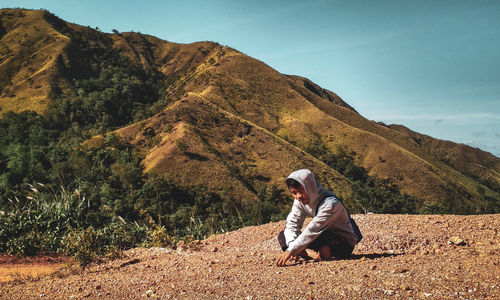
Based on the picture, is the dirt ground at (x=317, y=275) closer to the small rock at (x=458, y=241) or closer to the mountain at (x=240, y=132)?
the small rock at (x=458, y=241)

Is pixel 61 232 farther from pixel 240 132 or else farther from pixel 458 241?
pixel 240 132

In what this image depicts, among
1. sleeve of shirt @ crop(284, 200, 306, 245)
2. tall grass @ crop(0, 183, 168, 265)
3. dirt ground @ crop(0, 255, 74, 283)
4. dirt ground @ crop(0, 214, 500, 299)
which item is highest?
sleeve of shirt @ crop(284, 200, 306, 245)

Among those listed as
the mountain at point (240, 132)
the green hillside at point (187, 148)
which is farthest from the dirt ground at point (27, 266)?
the mountain at point (240, 132)

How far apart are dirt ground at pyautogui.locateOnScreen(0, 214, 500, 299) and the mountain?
25328 mm

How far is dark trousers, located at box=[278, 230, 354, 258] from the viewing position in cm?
399

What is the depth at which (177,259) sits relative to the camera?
193 inches

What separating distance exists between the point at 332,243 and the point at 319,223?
2.27 feet

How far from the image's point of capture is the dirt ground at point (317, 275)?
287cm

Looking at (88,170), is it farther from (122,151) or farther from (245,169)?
(245,169)

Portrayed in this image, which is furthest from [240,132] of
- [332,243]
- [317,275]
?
[317,275]

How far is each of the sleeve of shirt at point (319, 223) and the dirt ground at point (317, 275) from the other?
328 mm

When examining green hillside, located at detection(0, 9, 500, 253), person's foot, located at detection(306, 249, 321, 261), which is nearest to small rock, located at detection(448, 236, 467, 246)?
person's foot, located at detection(306, 249, 321, 261)

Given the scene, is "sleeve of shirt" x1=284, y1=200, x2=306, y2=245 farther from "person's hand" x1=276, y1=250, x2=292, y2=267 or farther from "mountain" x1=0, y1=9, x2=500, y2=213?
"mountain" x1=0, y1=9, x2=500, y2=213

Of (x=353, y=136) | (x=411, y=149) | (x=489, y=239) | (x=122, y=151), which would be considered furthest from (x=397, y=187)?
(x=489, y=239)
